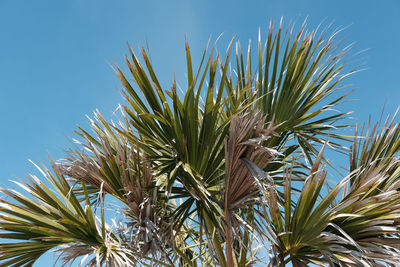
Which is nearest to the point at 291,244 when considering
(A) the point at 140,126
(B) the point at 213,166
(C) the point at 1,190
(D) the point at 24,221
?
(B) the point at 213,166

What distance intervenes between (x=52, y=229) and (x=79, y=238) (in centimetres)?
21

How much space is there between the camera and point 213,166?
11.5 ft

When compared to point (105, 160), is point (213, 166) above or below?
below

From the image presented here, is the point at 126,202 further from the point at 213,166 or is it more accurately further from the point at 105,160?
the point at 213,166

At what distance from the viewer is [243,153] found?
3186 millimetres

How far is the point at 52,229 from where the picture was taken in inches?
125

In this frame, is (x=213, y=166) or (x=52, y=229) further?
(x=213, y=166)

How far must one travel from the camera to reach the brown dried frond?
3.08m

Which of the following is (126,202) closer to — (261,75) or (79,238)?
(79,238)

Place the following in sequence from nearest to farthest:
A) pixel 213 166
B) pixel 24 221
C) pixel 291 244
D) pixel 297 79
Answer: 1. pixel 291 244
2. pixel 24 221
3. pixel 213 166
4. pixel 297 79

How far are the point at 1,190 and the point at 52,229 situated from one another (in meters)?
0.59

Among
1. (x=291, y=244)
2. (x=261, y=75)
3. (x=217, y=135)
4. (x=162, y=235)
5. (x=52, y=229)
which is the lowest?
(x=291, y=244)

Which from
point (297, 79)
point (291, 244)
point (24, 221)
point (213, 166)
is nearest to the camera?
point (291, 244)

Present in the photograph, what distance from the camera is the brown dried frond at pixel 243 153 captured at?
308cm
